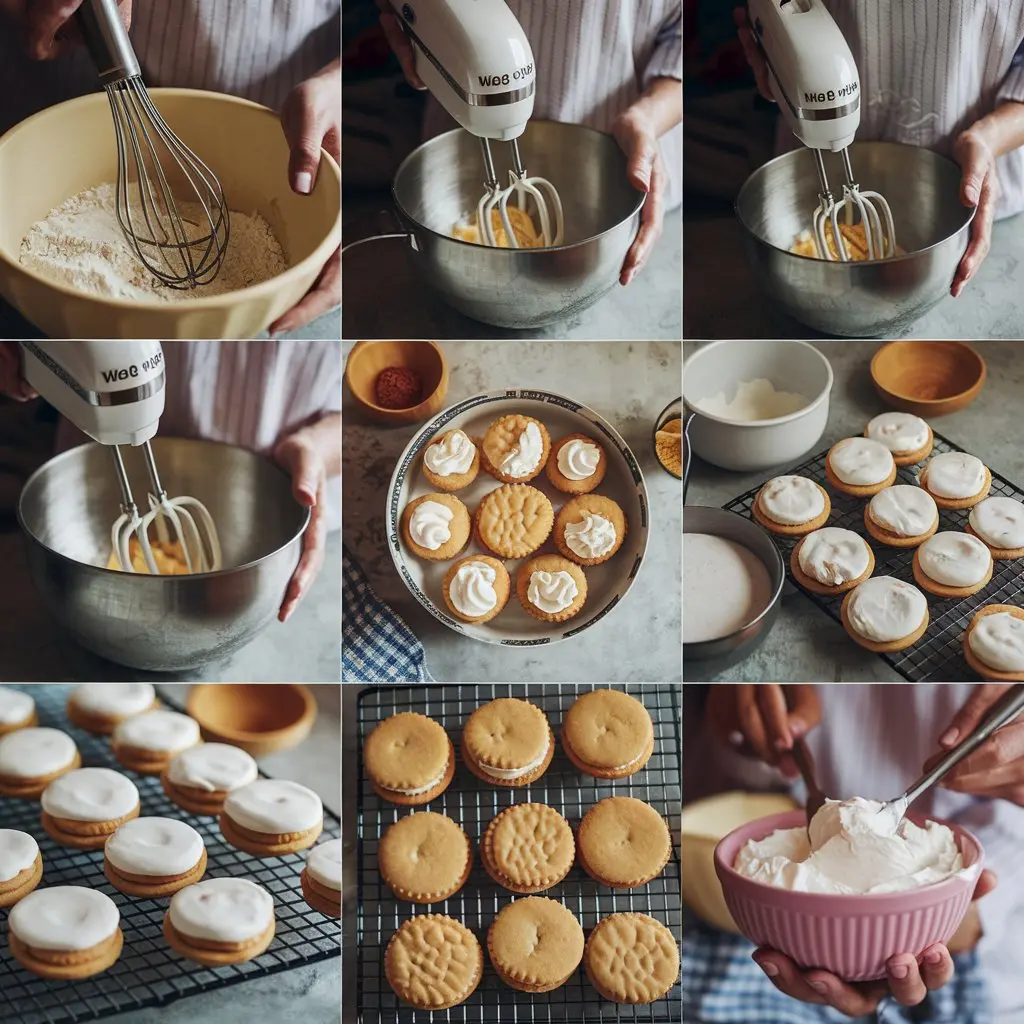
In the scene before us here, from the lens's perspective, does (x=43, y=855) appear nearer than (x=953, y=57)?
No

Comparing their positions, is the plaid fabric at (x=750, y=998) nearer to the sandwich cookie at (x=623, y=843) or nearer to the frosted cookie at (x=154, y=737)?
the sandwich cookie at (x=623, y=843)

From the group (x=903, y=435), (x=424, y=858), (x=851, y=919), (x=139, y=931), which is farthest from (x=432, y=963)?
(x=903, y=435)

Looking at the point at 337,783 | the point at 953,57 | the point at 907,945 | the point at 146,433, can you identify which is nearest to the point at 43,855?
the point at 337,783

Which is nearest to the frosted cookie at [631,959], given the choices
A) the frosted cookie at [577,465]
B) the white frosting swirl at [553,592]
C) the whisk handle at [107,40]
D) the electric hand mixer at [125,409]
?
the white frosting swirl at [553,592]

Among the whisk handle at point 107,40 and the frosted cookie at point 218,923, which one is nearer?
the whisk handle at point 107,40

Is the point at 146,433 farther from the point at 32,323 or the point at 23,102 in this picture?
the point at 23,102

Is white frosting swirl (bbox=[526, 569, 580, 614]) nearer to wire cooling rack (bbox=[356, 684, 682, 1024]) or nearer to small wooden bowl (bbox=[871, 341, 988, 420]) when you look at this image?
wire cooling rack (bbox=[356, 684, 682, 1024])

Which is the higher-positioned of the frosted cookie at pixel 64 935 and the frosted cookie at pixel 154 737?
the frosted cookie at pixel 154 737
